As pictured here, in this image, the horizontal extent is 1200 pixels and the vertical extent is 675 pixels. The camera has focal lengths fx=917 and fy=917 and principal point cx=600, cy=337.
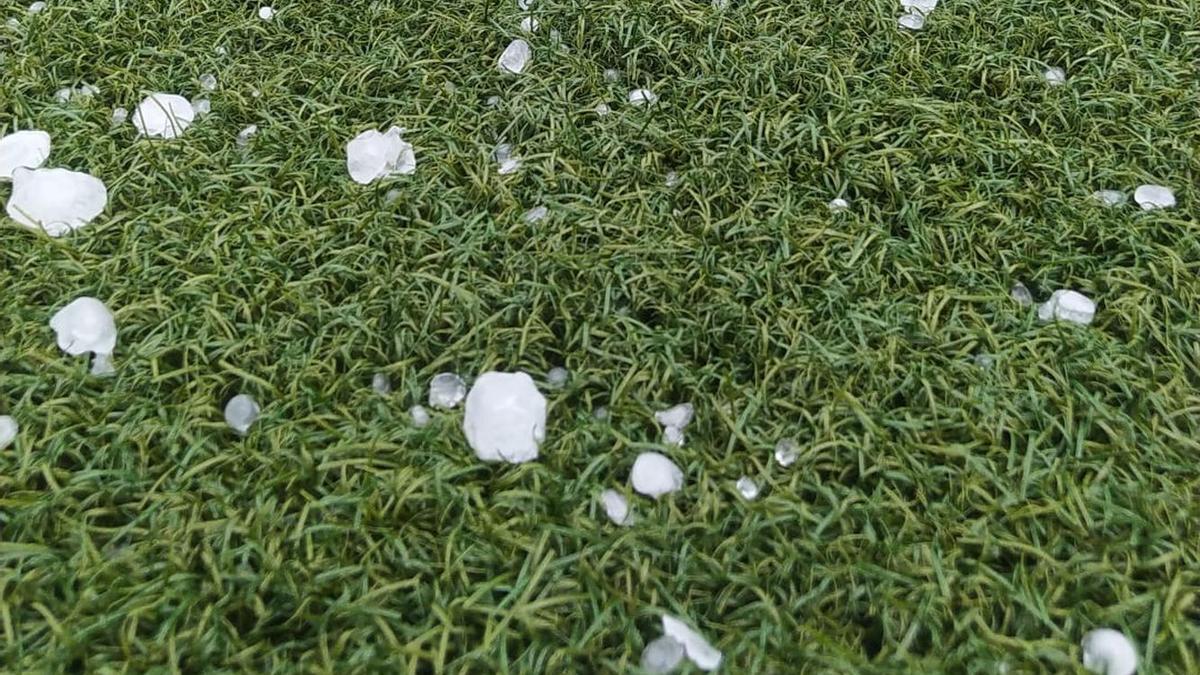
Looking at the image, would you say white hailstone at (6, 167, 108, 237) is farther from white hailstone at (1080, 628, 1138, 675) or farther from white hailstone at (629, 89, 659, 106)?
white hailstone at (1080, 628, 1138, 675)

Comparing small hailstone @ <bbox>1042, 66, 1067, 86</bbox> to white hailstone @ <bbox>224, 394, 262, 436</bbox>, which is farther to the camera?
small hailstone @ <bbox>1042, 66, 1067, 86</bbox>

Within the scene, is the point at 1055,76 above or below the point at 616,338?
above

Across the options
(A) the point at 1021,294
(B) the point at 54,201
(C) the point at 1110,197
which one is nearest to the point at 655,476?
(A) the point at 1021,294

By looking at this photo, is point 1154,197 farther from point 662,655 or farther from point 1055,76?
point 662,655

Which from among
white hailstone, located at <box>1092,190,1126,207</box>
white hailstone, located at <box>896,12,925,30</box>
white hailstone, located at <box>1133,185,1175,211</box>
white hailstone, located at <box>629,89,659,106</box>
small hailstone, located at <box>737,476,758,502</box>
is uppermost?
white hailstone, located at <box>896,12,925,30</box>

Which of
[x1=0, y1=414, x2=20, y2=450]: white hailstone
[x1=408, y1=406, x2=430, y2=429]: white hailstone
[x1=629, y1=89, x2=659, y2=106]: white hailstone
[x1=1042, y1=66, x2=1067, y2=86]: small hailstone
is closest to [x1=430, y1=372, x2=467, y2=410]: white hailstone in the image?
[x1=408, y1=406, x2=430, y2=429]: white hailstone

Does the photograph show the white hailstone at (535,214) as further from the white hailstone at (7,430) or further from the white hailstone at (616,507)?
the white hailstone at (7,430)
